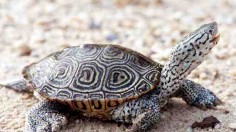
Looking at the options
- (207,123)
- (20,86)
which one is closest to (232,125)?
(207,123)

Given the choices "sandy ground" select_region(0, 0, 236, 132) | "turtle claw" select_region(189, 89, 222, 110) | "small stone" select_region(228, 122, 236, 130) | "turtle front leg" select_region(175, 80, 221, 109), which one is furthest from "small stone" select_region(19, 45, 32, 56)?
"small stone" select_region(228, 122, 236, 130)

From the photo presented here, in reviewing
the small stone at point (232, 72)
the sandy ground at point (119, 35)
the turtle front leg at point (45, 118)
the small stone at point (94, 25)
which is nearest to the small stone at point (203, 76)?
the sandy ground at point (119, 35)

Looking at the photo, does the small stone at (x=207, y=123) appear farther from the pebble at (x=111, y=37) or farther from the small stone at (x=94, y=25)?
the small stone at (x=94, y=25)

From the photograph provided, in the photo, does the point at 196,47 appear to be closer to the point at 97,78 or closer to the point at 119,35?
the point at 97,78

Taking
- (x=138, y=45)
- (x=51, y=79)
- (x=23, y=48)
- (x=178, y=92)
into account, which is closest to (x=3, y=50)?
(x=23, y=48)

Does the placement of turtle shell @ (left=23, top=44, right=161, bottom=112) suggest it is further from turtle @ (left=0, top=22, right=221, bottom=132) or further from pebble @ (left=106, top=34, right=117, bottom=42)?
pebble @ (left=106, top=34, right=117, bottom=42)

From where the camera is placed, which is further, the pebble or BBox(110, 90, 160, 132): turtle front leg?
the pebble

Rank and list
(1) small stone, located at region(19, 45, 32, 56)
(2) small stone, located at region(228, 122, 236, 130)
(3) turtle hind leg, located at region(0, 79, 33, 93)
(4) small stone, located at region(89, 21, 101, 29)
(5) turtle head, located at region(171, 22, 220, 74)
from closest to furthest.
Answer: (5) turtle head, located at region(171, 22, 220, 74) → (2) small stone, located at region(228, 122, 236, 130) → (3) turtle hind leg, located at region(0, 79, 33, 93) → (1) small stone, located at region(19, 45, 32, 56) → (4) small stone, located at region(89, 21, 101, 29)
